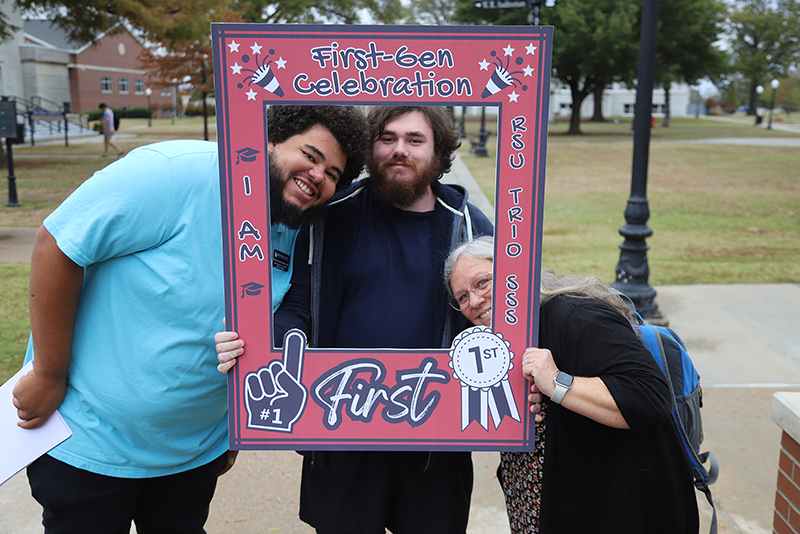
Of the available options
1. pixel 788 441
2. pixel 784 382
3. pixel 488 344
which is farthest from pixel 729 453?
pixel 488 344

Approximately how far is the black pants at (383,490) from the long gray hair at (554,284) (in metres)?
0.61

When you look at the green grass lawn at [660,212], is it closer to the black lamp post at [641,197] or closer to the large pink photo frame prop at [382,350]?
the large pink photo frame prop at [382,350]

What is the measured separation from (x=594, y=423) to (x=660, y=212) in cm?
1093

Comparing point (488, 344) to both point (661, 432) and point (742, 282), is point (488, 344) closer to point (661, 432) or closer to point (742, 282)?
point (661, 432)

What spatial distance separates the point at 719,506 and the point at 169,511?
2.67 m

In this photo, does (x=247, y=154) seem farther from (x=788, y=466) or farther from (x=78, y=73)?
(x=78, y=73)

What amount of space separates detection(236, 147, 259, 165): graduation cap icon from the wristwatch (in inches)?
36.9

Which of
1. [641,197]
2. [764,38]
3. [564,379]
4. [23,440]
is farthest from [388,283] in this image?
[764,38]

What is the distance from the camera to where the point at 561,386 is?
158cm

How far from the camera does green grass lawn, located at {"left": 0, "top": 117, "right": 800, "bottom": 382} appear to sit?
7.32 metres

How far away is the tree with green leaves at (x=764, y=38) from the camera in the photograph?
55031 millimetres

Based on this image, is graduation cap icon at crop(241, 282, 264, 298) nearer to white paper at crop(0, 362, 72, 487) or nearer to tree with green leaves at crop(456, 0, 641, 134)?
white paper at crop(0, 362, 72, 487)

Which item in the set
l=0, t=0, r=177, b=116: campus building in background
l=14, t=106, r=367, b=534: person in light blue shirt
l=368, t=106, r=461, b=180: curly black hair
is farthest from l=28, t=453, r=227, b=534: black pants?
l=0, t=0, r=177, b=116: campus building in background

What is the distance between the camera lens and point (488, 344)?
1.59 m
